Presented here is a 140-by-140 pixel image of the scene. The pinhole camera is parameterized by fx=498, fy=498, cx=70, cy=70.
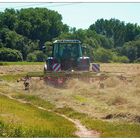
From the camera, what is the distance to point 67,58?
125ft

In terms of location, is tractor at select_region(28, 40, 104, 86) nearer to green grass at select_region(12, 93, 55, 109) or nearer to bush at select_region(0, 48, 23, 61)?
green grass at select_region(12, 93, 55, 109)

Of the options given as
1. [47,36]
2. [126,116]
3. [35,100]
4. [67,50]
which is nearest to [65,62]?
[67,50]

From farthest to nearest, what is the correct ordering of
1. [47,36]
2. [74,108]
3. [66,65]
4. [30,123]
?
[47,36] < [66,65] < [74,108] < [30,123]

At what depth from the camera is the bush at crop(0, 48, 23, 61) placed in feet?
330

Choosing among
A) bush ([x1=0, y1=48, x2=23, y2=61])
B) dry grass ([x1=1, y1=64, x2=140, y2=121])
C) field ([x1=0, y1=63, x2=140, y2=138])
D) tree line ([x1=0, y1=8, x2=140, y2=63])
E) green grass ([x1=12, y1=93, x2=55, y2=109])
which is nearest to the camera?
field ([x1=0, y1=63, x2=140, y2=138])

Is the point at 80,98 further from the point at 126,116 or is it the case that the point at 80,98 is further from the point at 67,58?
the point at 67,58

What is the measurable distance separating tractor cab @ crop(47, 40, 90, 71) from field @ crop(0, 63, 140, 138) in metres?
2.17

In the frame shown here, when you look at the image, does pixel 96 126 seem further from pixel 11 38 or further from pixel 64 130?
pixel 11 38

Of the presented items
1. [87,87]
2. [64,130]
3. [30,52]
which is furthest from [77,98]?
[30,52]

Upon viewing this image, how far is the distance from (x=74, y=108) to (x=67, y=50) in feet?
47.9

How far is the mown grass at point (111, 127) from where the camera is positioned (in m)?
17.8

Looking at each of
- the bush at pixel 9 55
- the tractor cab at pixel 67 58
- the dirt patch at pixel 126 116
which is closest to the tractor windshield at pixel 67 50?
the tractor cab at pixel 67 58

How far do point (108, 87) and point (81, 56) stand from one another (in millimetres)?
6165

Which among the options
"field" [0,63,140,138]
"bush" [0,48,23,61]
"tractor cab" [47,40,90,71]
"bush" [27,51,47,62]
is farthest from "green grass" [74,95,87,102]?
"bush" [27,51,47,62]
